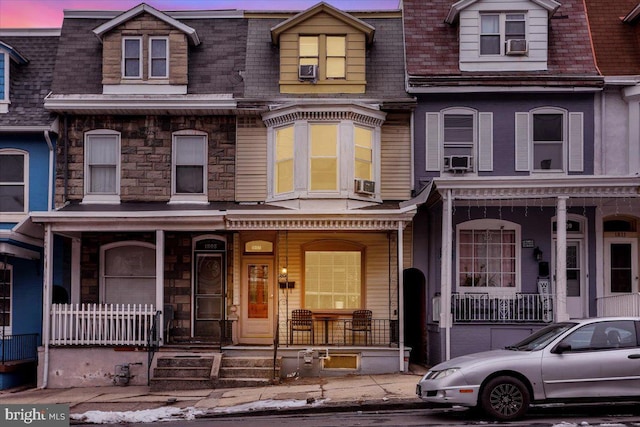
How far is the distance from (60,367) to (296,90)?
8.83 meters

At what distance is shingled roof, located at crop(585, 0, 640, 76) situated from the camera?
2066cm

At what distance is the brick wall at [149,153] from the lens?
2066 cm

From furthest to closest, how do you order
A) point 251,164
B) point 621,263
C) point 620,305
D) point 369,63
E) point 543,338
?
point 369,63
point 251,164
point 621,263
point 620,305
point 543,338

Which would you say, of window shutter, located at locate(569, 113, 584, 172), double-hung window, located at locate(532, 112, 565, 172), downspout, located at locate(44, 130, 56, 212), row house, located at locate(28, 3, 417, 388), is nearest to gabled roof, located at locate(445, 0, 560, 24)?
row house, located at locate(28, 3, 417, 388)

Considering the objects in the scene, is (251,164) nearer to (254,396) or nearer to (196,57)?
(196,57)

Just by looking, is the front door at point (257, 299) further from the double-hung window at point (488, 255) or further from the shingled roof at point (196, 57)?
the double-hung window at point (488, 255)

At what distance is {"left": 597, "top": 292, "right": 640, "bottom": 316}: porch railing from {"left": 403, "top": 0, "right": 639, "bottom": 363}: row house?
125mm

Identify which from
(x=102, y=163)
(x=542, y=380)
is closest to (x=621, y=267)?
(x=542, y=380)

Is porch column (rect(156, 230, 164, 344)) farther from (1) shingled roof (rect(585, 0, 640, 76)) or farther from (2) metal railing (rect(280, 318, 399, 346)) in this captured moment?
(1) shingled roof (rect(585, 0, 640, 76))

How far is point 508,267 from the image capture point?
66.2 ft

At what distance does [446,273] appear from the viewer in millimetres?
18172

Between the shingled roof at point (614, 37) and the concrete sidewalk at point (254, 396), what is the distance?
30.1ft

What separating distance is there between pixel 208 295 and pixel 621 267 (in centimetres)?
1043

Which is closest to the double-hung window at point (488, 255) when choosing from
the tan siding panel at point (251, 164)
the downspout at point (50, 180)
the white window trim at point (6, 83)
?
the tan siding panel at point (251, 164)
